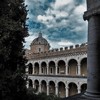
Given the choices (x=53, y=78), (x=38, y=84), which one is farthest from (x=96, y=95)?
(x=38, y=84)

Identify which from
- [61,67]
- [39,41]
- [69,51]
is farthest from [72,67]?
[39,41]

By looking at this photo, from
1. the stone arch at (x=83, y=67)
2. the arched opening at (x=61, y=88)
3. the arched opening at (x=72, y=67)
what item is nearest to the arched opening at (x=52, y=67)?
the arched opening at (x=61, y=88)

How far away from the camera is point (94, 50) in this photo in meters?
6.04

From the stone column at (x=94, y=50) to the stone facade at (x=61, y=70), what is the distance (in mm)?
21945

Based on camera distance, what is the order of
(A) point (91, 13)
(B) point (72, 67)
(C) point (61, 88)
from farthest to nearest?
(C) point (61, 88) < (B) point (72, 67) < (A) point (91, 13)

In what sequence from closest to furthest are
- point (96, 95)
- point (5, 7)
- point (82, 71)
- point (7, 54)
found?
point (96, 95) < point (7, 54) < point (5, 7) < point (82, 71)

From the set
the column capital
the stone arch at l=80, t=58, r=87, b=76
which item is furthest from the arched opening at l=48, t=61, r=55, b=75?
the column capital

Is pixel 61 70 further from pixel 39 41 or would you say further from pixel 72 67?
pixel 39 41

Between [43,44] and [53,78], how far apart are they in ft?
40.3

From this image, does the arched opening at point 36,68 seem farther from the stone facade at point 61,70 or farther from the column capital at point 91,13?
the column capital at point 91,13

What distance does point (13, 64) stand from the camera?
548 inches

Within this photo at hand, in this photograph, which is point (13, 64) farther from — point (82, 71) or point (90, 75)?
point (82, 71)

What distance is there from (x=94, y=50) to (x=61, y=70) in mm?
29337

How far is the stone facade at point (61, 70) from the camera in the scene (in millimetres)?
29788
